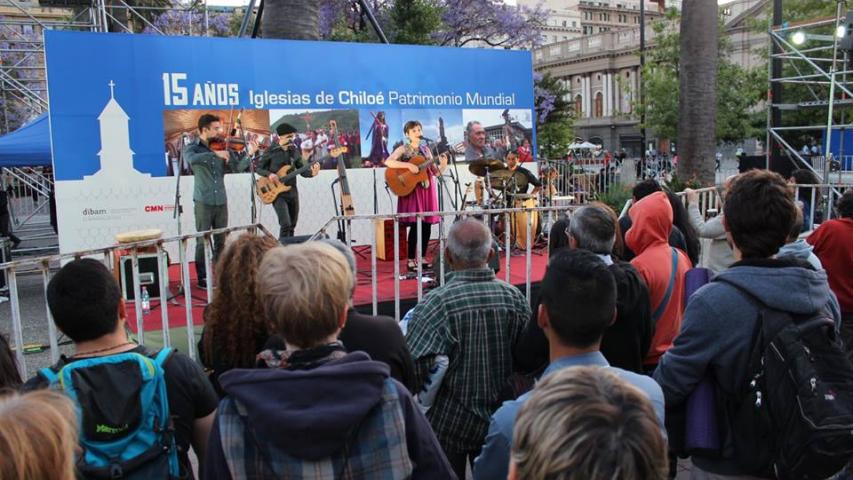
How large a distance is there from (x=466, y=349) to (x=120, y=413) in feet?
4.55

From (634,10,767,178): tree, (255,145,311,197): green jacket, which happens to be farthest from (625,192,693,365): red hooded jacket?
(634,10,767,178): tree

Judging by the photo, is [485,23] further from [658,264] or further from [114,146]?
[658,264]

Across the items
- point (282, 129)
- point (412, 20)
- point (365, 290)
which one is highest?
point (412, 20)

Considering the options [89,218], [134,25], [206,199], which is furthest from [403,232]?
[134,25]

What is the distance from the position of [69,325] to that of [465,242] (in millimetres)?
1617

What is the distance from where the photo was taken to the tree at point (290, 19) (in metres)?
10.6

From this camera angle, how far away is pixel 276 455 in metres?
1.81

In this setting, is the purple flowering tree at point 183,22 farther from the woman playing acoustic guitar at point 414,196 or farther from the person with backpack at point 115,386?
the person with backpack at point 115,386

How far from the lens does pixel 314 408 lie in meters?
1.78

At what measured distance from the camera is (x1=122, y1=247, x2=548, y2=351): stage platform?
6.39 m

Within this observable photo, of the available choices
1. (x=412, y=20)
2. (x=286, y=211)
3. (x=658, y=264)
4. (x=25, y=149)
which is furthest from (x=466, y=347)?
(x=412, y=20)

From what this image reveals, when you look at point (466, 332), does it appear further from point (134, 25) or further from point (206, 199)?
point (134, 25)

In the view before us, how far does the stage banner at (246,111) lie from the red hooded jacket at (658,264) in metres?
6.70

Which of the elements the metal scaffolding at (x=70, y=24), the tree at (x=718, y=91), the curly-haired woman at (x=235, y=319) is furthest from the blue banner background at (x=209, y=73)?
the tree at (x=718, y=91)
